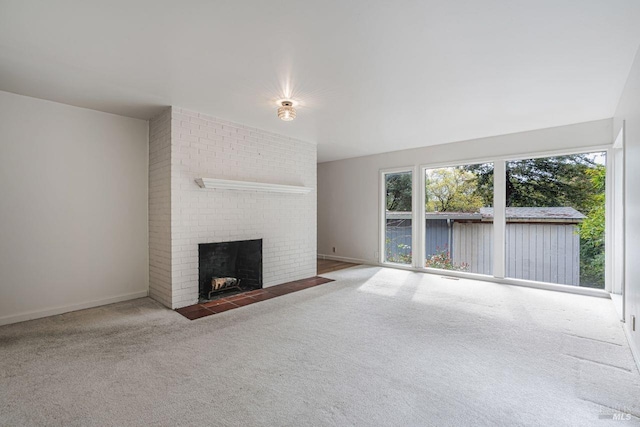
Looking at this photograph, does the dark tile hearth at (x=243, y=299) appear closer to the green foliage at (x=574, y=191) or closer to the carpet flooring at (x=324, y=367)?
the carpet flooring at (x=324, y=367)

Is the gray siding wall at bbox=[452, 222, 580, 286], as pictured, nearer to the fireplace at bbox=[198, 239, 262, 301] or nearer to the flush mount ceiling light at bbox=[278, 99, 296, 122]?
the fireplace at bbox=[198, 239, 262, 301]

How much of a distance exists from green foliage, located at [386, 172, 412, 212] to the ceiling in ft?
7.35

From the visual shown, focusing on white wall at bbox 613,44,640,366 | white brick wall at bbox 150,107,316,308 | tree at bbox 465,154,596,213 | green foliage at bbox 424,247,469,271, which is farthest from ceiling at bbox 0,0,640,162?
green foliage at bbox 424,247,469,271

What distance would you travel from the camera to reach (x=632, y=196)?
8.55 ft

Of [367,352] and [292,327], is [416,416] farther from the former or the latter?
[292,327]

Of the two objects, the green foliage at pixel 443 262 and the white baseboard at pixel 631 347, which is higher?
the green foliage at pixel 443 262

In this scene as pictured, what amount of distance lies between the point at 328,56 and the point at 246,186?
2237 mm

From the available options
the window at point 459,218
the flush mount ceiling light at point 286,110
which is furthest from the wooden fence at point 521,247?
the flush mount ceiling light at point 286,110

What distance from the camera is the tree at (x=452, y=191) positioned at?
529 centimetres

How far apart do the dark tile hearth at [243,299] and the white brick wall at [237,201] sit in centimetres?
17

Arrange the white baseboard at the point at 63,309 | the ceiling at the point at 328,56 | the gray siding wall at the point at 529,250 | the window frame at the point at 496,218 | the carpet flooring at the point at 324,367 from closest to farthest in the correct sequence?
the carpet flooring at the point at 324,367, the ceiling at the point at 328,56, the white baseboard at the point at 63,309, the window frame at the point at 496,218, the gray siding wall at the point at 529,250

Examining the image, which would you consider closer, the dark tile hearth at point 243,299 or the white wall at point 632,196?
the white wall at point 632,196

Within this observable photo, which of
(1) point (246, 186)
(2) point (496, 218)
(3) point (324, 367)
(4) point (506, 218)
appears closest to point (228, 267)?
(1) point (246, 186)

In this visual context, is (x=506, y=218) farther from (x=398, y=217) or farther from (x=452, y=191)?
(x=398, y=217)
